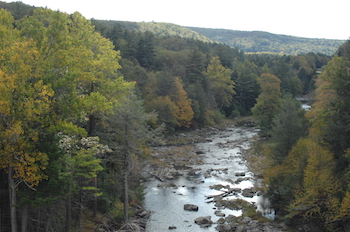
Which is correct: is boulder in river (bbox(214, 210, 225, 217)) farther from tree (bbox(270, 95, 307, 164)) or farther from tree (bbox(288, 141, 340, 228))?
tree (bbox(270, 95, 307, 164))

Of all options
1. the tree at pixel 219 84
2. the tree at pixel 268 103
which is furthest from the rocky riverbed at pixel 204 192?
the tree at pixel 219 84

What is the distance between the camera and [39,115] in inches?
580

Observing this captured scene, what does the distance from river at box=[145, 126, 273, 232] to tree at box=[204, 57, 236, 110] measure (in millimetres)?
28782

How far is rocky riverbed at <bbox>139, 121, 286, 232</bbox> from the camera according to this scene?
84.3ft

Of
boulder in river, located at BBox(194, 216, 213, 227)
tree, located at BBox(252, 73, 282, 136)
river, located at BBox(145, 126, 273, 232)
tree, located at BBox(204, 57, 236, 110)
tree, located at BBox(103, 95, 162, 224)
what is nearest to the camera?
tree, located at BBox(103, 95, 162, 224)

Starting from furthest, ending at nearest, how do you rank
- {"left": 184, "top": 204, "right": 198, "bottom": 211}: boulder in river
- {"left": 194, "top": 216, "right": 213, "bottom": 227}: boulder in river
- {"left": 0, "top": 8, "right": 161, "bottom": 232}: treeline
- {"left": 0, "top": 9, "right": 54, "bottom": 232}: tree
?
1. {"left": 184, "top": 204, "right": 198, "bottom": 211}: boulder in river
2. {"left": 194, "top": 216, "right": 213, "bottom": 227}: boulder in river
3. {"left": 0, "top": 8, "right": 161, "bottom": 232}: treeline
4. {"left": 0, "top": 9, "right": 54, "bottom": 232}: tree

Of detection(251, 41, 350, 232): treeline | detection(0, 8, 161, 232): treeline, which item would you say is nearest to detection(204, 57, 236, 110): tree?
detection(251, 41, 350, 232): treeline

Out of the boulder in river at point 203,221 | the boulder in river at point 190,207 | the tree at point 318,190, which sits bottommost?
the boulder in river at point 190,207

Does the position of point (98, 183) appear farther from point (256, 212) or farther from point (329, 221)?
point (329, 221)

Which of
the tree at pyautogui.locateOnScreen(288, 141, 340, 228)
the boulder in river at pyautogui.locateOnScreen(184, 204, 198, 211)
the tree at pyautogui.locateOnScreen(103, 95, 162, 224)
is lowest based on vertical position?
the boulder in river at pyautogui.locateOnScreen(184, 204, 198, 211)

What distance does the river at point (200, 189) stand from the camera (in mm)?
26322

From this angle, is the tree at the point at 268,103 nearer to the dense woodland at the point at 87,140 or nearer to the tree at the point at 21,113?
the dense woodland at the point at 87,140

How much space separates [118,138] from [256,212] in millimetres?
13376

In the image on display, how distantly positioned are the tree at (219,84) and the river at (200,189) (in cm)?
2878
